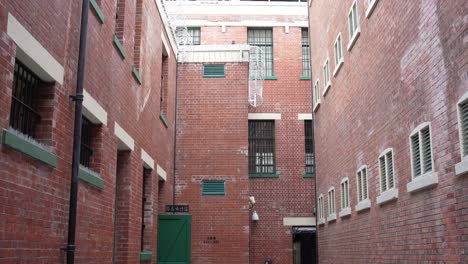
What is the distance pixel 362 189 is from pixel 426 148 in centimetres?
406

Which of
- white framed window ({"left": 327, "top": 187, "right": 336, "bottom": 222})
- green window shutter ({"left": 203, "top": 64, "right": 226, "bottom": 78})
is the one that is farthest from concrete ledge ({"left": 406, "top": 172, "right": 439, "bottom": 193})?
green window shutter ({"left": 203, "top": 64, "right": 226, "bottom": 78})

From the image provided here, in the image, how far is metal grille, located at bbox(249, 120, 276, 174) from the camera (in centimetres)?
2241

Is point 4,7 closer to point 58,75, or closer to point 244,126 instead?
point 58,75

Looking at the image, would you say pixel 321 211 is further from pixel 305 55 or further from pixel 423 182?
pixel 423 182

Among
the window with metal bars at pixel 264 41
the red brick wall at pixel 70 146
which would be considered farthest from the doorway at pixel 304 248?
the red brick wall at pixel 70 146

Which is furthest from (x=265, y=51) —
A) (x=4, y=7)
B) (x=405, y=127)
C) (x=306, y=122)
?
(x=4, y=7)

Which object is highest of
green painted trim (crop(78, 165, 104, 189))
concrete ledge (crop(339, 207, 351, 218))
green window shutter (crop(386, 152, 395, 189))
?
green window shutter (crop(386, 152, 395, 189))

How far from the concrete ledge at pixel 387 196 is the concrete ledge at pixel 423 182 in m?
0.70

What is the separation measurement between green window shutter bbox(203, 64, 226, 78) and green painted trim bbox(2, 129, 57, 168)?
42.8 feet

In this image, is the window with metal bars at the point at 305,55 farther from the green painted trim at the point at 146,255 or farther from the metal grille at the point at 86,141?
the metal grille at the point at 86,141

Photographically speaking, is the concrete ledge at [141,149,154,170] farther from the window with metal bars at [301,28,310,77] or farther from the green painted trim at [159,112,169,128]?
the window with metal bars at [301,28,310,77]

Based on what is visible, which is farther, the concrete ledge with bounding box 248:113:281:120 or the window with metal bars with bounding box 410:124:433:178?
the concrete ledge with bounding box 248:113:281:120

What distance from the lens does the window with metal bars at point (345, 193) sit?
538 inches

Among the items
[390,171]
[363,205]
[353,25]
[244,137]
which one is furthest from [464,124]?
[244,137]
